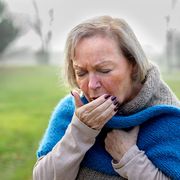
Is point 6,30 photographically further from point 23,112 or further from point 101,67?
point 101,67

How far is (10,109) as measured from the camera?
323 inches

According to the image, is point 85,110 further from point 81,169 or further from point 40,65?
point 40,65

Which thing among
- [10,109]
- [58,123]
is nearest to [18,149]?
[10,109]

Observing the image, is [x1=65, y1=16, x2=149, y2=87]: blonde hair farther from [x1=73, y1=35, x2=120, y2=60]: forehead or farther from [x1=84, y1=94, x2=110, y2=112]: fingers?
[x1=84, y1=94, x2=110, y2=112]: fingers

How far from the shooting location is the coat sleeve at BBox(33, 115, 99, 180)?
7.21 ft

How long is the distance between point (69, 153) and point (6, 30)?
18.5 ft

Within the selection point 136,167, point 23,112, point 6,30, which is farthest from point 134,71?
point 23,112

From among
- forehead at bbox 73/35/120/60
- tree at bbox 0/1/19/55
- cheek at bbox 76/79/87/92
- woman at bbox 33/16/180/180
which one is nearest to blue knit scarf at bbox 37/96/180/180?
woman at bbox 33/16/180/180

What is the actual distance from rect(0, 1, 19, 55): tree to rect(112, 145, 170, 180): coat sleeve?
5514mm

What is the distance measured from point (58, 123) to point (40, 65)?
18.7 feet

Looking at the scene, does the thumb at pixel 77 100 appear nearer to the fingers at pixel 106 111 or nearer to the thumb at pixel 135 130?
the fingers at pixel 106 111

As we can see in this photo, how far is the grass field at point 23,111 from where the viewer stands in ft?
22.2

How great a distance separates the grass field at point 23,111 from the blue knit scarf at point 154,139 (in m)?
4.05

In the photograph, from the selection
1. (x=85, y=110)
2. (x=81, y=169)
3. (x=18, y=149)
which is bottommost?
(x=18, y=149)
